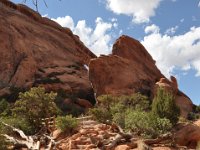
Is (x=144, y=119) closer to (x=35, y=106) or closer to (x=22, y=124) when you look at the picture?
(x=35, y=106)

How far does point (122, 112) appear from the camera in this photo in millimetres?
32969

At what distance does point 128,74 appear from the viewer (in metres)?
53.6

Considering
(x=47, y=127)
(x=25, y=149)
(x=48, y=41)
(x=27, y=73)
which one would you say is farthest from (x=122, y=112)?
(x=48, y=41)

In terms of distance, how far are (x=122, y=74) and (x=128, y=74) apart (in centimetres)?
103

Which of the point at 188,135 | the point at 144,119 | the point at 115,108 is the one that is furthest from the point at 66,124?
the point at 188,135

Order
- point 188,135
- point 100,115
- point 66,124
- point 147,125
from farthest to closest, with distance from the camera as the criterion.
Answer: point 100,115 < point 188,135 < point 66,124 < point 147,125

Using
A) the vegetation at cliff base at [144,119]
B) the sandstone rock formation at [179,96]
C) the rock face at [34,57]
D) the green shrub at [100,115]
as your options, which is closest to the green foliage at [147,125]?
the vegetation at cliff base at [144,119]

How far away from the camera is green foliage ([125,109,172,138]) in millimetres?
26808

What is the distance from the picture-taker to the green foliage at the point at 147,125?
26.8m

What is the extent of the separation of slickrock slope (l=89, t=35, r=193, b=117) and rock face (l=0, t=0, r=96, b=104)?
3687 mm

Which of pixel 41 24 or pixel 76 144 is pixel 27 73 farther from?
pixel 76 144

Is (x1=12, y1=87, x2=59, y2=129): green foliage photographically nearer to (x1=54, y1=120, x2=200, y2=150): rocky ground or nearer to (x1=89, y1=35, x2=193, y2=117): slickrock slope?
(x1=54, y1=120, x2=200, y2=150): rocky ground

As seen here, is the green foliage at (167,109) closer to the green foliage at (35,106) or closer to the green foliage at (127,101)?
the green foliage at (127,101)

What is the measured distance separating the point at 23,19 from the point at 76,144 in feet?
147
